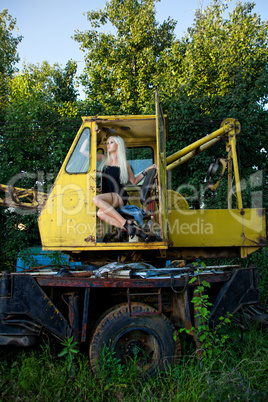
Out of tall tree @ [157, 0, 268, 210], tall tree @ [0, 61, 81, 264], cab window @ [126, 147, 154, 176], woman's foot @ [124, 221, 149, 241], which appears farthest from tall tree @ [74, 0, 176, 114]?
woman's foot @ [124, 221, 149, 241]

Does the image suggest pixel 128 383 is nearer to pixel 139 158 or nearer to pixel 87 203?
pixel 87 203

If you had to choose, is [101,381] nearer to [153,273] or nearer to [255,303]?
[153,273]

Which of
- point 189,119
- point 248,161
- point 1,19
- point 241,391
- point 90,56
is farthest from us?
point 1,19

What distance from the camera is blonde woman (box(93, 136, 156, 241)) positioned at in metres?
3.88

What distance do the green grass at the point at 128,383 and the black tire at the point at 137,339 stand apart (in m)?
0.11

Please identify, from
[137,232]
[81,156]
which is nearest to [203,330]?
[137,232]

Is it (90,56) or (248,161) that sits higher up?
(90,56)

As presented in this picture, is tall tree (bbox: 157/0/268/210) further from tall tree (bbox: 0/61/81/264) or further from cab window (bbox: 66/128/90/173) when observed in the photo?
cab window (bbox: 66/128/90/173)

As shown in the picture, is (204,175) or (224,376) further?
(204,175)

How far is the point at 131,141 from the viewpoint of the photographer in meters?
5.23

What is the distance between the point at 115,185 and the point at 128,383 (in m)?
2.30

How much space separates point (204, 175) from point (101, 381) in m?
6.93

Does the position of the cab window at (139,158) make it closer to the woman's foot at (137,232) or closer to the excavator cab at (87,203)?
the excavator cab at (87,203)

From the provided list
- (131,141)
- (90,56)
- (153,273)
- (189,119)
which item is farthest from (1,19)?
(153,273)
